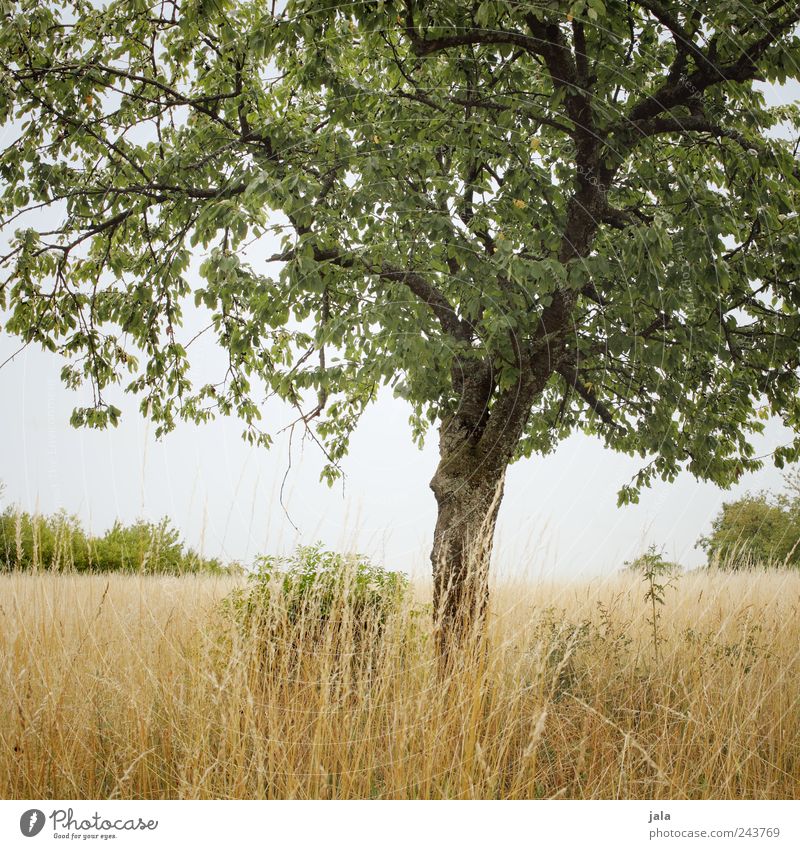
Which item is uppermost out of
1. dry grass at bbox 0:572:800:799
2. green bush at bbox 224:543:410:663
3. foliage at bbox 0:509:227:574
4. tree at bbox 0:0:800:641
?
tree at bbox 0:0:800:641

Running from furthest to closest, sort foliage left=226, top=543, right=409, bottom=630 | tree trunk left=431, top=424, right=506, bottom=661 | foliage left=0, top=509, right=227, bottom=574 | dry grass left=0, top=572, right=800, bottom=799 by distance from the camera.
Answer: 1. tree trunk left=431, top=424, right=506, bottom=661
2. foliage left=226, top=543, right=409, bottom=630
3. foliage left=0, top=509, right=227, bottom=574
4. dry grass left=0, top=572, right=800, bottom=799

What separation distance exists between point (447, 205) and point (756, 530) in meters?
4.10

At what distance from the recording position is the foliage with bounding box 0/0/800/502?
466 centimetres

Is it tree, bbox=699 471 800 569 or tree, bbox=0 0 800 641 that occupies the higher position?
tree, bbox=0 0 800 641

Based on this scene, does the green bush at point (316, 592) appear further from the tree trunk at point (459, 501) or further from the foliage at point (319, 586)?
the tree trunk at point (459, 501)

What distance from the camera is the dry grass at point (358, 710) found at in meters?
3.40

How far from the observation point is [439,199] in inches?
196

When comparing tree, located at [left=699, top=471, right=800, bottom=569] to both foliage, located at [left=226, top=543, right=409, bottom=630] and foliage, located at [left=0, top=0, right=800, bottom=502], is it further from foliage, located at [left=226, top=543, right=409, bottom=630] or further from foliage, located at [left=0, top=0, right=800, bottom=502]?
foliage, located at [left=226, top=543, right=409, bottom=630]

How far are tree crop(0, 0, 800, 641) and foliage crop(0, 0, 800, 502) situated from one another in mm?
29

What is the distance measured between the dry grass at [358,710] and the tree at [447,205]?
28.4 inches

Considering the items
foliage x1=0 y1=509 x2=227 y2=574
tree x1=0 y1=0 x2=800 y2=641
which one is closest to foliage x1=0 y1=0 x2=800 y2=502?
tree x1=0 y1=0 x2=800 y2=641

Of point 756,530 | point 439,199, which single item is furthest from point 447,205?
point 756,530

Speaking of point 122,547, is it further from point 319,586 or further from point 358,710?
point 358,710

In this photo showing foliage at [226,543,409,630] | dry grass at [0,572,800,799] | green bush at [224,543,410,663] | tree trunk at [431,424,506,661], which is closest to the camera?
Answer: dry grass at [0,572,800,799]
